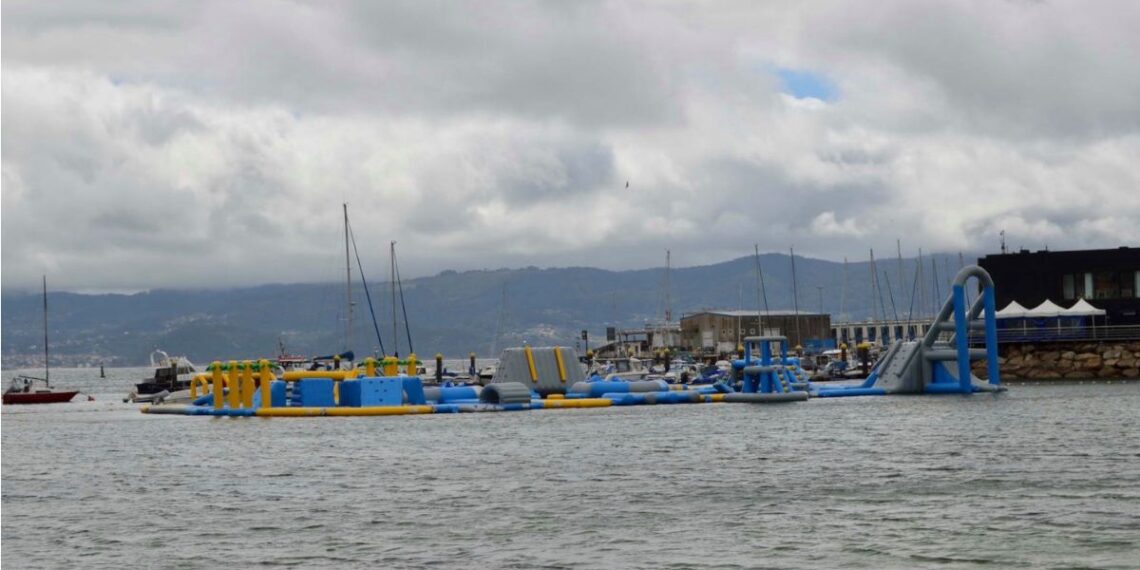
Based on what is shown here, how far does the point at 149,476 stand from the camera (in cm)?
4659

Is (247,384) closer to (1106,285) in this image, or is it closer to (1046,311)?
(1046,311)

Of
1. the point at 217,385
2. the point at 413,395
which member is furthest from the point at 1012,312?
the point at 217,385

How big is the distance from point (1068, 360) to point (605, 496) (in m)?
77.7

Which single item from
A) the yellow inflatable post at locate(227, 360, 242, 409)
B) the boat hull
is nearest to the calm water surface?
the yellow inflatable post at locate(227, 360, 242, 409)

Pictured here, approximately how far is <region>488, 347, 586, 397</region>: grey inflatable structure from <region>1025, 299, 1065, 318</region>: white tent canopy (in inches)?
1340

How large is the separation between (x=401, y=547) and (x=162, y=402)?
89.0 metres

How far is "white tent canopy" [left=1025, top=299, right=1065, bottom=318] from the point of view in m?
107

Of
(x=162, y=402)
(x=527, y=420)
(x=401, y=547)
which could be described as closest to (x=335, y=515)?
(x=401, y=547)

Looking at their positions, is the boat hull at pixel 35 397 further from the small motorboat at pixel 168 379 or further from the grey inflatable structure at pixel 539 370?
the grey inflatable structure at pixel 539 370

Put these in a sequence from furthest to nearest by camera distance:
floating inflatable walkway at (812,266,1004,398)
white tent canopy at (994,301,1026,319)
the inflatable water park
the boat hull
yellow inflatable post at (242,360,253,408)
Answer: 1. the boat hull
2. white tent canopy at (994,301,1026,319)
3. yellow inflatable post at (242,360,253,408)
4. floating inflatable walkway at (812,266,1004,398)
5. the inflatable water park

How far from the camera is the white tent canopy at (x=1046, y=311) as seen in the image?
106825 mm

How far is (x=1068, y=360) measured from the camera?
10669 centimetres

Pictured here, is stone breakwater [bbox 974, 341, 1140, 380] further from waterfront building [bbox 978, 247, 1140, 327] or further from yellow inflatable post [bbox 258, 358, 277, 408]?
yellow inflatable post [bbox 258, 358, 277, 408]

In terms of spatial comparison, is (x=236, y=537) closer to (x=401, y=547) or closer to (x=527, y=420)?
(x=401, y=547)
